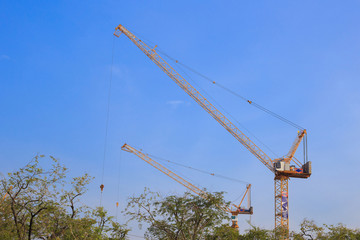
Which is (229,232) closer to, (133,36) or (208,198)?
(208,198)

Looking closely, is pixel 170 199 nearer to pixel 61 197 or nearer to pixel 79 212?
pixel 79 212

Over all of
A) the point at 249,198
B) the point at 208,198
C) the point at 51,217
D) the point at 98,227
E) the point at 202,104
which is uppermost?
the point at 202,104

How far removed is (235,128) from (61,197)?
7983 centimetres

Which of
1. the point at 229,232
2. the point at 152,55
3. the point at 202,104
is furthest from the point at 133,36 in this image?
the point at 229,232

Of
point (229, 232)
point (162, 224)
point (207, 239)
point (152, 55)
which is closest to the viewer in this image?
point (162, 224)

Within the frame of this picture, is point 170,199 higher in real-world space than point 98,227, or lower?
higher

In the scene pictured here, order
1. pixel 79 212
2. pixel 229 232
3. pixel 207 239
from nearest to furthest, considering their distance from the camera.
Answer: pixel 79 212
pixel 207 239
pixel 229 232

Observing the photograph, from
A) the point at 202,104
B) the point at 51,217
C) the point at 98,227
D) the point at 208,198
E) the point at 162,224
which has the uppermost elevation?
the point at 202,104

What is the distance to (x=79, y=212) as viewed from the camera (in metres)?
31.4

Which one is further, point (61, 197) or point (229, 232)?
point (229, 232)

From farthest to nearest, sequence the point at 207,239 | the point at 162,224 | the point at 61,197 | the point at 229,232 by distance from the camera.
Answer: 1. the point at 229,232
2. the point at 207,239
3. the point at 162,224
4. the point at 61,197

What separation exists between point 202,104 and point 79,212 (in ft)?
242

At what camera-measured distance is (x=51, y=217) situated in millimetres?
26828

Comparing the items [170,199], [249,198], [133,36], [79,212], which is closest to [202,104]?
[133,36]
